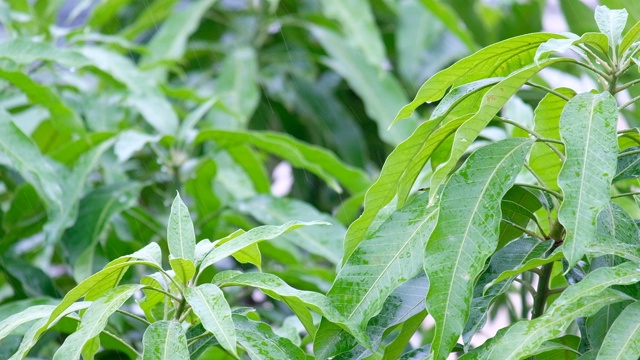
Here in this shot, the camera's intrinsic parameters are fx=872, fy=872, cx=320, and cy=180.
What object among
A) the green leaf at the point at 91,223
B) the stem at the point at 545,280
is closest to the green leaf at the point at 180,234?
the stem at the point at 545,280

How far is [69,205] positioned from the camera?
148cm

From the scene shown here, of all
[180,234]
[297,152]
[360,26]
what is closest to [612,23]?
[180,234]

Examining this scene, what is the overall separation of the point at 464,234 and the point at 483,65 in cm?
21

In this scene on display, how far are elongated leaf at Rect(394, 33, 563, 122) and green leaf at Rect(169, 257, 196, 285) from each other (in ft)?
0.84

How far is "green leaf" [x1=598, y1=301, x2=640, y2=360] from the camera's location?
728mm

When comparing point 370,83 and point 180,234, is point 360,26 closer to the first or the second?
point 370,83

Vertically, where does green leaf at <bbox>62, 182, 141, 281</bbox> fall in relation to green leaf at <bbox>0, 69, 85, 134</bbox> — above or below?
below

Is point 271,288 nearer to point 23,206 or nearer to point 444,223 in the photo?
point 444,223

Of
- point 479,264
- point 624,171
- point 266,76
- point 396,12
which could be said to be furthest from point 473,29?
point 479,264

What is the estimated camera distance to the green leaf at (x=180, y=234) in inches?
34.8

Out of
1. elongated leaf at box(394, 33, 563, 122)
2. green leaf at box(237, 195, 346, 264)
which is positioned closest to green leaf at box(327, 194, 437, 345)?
elongated leaf at box(394, 33, 563, 122)

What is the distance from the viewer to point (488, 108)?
80 cm

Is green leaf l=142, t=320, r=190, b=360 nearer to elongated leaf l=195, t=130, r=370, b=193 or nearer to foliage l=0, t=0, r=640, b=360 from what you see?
foliage l=0, t=0, r=640, b=360

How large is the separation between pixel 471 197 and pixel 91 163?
0.89 m
